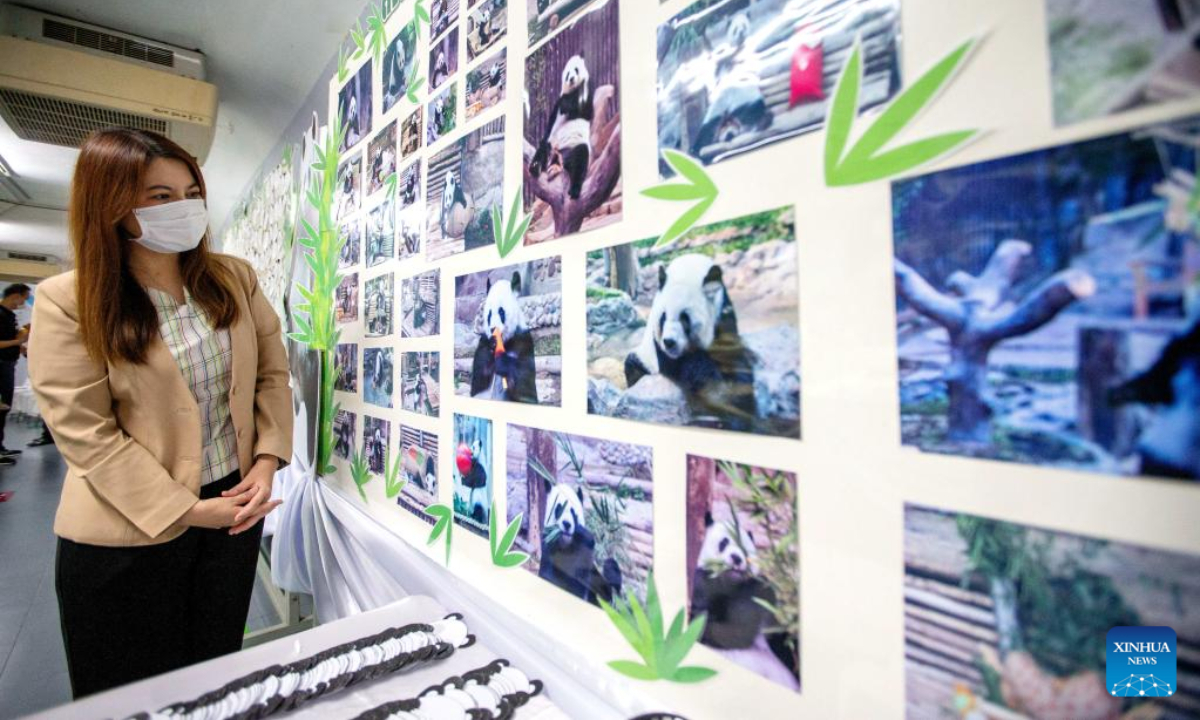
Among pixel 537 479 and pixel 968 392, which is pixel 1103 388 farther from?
pixel 537 479

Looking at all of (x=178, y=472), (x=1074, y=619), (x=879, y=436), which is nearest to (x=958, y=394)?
(x=879, y=436)

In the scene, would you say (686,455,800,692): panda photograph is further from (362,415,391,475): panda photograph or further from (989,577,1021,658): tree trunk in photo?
(362,415,391,475): panda photograph

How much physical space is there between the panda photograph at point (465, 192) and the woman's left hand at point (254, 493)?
614 mm

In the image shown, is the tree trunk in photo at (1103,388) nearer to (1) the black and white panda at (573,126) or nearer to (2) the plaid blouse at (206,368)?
(1) the black and white panda at (573,126)

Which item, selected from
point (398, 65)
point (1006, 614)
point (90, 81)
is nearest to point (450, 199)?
point (398, 65)

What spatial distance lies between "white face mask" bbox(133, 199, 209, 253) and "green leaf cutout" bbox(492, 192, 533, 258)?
655mm

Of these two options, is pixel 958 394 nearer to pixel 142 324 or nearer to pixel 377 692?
pixel 377 692

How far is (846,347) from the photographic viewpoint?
0.50m

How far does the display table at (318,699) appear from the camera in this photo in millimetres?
668

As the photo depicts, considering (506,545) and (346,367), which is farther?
(346,367)

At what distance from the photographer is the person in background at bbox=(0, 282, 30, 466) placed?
4227 mm

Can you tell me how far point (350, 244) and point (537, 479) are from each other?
117 cm

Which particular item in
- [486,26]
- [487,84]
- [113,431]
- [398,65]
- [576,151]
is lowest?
[113,431]

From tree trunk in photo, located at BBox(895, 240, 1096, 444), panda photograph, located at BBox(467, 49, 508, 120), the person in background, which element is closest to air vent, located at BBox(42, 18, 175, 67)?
panda photograph, located at BBox(467, 49, 508, 120)
